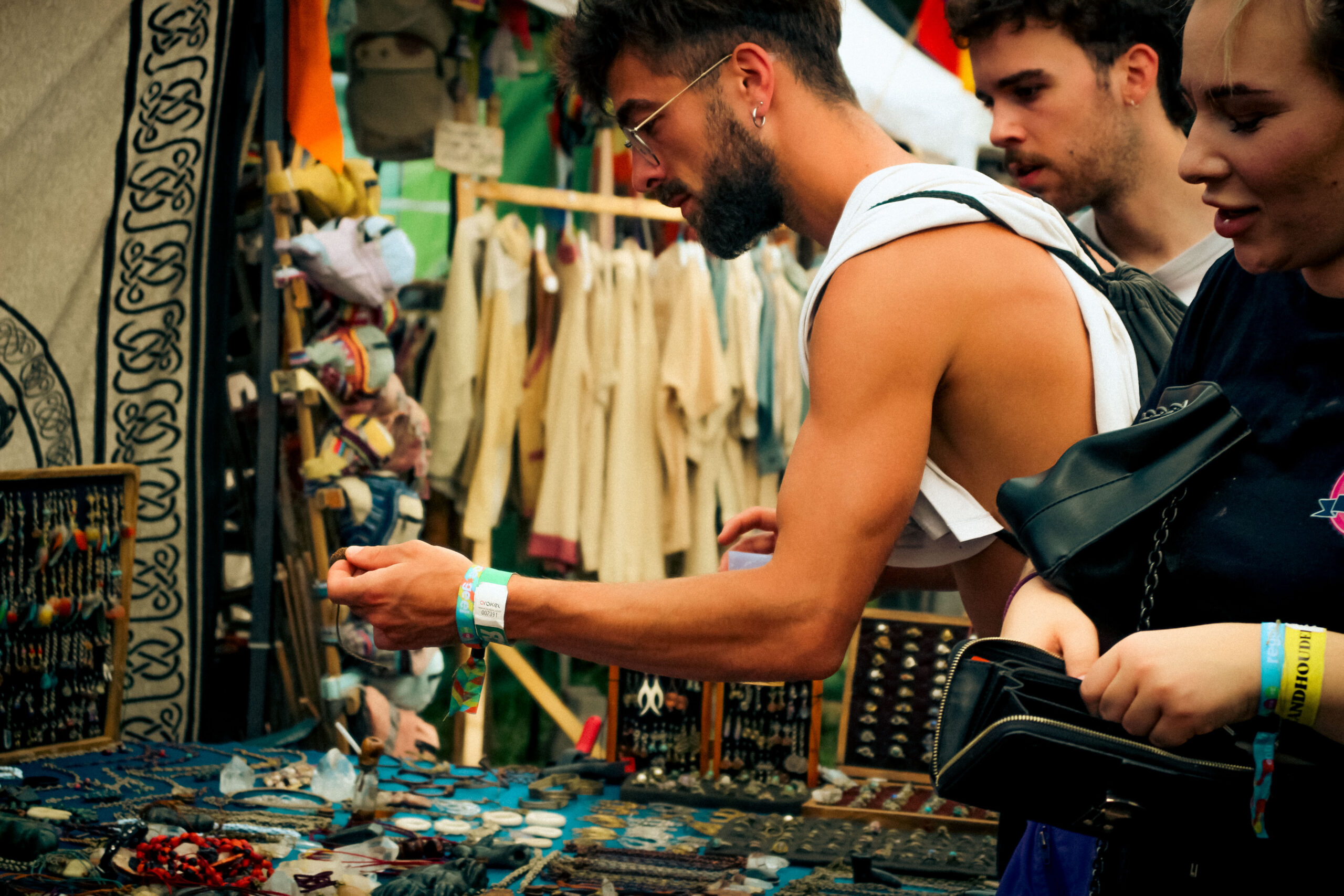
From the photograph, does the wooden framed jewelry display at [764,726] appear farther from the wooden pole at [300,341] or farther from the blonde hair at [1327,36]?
the blonde hair at [1327,36]

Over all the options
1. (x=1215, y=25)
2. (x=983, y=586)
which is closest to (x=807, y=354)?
(x=983, y=586)

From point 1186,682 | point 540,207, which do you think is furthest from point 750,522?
point 540,207

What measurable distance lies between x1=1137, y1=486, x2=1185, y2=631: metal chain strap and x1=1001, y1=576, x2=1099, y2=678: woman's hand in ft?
0.17

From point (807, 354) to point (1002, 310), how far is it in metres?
0.27

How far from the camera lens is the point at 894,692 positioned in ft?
10.5

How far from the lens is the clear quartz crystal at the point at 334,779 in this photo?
271cm

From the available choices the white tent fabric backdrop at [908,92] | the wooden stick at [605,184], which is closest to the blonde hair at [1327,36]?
the white tent fabric backdrop at [908,92]

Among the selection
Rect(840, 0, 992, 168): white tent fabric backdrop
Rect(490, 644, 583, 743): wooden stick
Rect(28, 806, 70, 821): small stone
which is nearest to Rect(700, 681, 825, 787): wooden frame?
Rect(28, 806, 70, 821): small stone

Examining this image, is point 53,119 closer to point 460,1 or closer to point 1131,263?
point 460,1

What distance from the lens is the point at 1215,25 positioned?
1072 millimetres

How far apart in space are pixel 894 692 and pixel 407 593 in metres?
→ 1.88

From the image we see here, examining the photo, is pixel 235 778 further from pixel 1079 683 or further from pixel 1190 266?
pixel 1190 266

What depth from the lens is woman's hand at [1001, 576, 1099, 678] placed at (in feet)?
3.73

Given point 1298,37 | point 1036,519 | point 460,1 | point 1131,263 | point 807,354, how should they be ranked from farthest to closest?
1. point 460,1
2. point 1131,263
3. point 807,354
4. point 1036,519
5. point 1298,37
